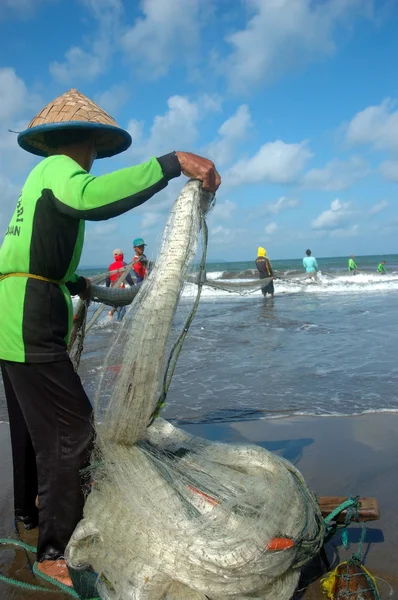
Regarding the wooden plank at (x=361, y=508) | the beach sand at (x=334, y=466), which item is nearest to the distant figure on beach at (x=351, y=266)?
the beach sand at (x=334, y=466)

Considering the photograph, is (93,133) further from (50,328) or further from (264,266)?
(264,266)

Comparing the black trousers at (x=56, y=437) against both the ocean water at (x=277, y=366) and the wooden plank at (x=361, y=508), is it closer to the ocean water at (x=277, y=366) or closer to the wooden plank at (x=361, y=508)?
the ocean water at (x=277, y=366)

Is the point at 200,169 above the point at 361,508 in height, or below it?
above

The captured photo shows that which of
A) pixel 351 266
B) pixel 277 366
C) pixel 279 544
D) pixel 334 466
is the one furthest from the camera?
pixel 351 266

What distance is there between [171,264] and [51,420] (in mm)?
877

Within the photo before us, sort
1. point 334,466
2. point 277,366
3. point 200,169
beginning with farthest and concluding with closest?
point 277,366
point 334,466
point 200,169

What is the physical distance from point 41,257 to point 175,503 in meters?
1.17

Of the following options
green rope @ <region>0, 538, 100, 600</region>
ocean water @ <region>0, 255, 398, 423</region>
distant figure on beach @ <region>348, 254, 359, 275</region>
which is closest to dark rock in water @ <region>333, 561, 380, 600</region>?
green rope @ <region>0, 538, 100, 600</region>

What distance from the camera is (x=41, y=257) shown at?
85.2 inches

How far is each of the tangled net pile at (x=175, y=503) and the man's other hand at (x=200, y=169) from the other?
5cm

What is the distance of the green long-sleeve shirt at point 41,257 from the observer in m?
2.08

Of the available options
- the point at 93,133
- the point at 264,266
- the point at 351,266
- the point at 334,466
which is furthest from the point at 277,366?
the point at 351,266

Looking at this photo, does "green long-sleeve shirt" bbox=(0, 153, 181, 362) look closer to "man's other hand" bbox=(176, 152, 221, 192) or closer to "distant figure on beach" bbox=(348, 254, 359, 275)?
"man's other hand" bbox=(176, 152, 221, 192)

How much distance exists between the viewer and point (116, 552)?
1.92 meters
